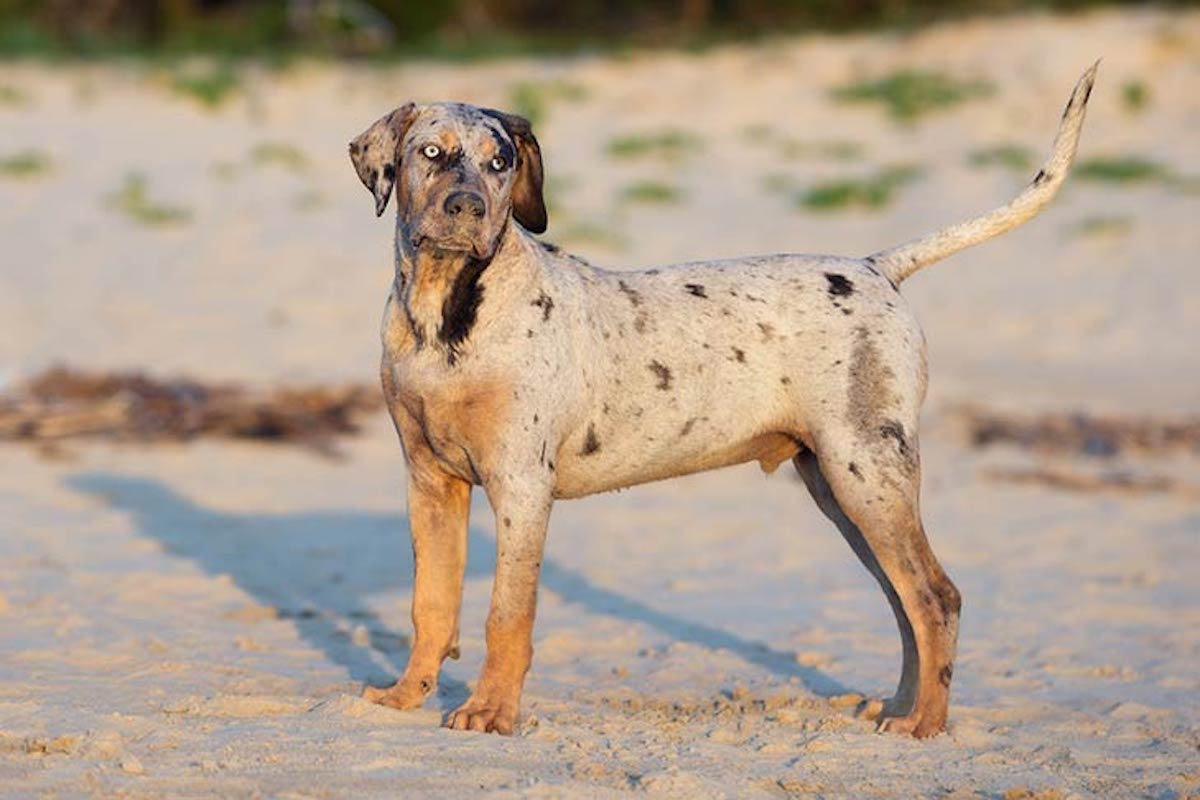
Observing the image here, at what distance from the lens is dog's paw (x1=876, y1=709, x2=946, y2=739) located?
21.3 ft

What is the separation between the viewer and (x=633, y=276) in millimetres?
6816

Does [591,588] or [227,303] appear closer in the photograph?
[591,588]

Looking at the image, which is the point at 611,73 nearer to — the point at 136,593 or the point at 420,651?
the point at 136,593

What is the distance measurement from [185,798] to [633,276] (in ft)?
8.04

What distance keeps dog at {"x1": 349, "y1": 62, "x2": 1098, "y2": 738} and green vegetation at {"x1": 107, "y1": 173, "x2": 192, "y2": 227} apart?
985 cm

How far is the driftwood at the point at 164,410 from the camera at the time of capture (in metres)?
11.4

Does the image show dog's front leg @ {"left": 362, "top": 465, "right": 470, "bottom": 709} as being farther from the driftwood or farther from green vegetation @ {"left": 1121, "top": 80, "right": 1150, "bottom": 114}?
green vegetation @ {"left": 1121, "top": 80, "right": 1150, "bottom": 114}

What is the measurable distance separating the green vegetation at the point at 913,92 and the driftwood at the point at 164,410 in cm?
834

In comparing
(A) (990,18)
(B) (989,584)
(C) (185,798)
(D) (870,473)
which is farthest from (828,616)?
(A) (990,18)

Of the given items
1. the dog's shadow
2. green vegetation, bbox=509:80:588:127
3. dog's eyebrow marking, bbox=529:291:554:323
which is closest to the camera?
dog's eyebrow marking, bbox=529:291:554:323

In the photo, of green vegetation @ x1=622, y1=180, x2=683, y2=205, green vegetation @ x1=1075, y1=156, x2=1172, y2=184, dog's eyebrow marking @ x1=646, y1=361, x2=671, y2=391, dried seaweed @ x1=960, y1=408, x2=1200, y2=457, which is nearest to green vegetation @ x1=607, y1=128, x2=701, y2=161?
green vegetation @ x1=622, y1=180, x2=683, y2=205

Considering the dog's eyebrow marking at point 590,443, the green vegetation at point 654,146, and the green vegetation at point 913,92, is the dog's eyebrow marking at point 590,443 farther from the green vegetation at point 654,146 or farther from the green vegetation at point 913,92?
the green vegetation at point 913,92

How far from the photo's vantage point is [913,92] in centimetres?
1947

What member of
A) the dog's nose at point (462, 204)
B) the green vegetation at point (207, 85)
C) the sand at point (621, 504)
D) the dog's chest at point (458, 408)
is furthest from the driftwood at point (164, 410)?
the green vegetation at point (207, 85)
